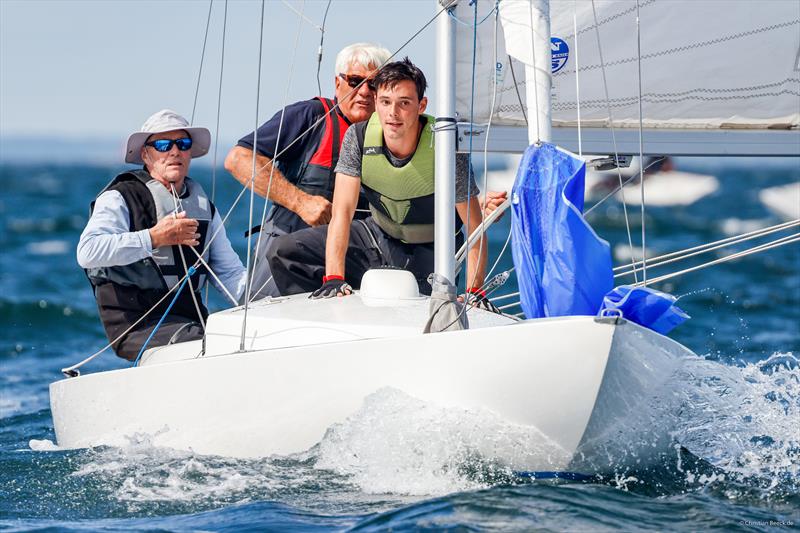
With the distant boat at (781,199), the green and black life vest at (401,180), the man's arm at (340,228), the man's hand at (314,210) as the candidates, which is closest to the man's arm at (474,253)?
the green and black life vest at (401,180)

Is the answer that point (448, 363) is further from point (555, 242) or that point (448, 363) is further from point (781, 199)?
point (781, 199)

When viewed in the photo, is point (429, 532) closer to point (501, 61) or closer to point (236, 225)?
point (501, 61)

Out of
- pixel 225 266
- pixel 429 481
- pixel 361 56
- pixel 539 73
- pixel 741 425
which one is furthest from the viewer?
pixel 225 266

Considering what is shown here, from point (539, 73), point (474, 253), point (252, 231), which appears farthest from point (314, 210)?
point (539, 73)

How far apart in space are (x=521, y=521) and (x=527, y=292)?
2.46 feet

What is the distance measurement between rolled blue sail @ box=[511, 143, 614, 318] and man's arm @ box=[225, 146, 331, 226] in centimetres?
152

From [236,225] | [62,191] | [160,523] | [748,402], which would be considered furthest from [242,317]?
[62,191]

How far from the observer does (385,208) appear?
4621mm

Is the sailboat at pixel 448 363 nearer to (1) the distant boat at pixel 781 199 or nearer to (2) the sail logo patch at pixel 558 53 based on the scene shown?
(2) the sail logo patch at pixel 558 53

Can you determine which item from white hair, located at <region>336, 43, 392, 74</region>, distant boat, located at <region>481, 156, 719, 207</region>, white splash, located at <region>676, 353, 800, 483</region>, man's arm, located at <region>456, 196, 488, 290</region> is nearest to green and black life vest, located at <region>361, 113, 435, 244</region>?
man's arm, located at <region>456, 196, 488, 290</region>

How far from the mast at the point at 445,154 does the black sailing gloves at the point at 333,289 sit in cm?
54

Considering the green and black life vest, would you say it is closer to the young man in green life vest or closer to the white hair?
the young man in green life vest

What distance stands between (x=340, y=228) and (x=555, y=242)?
1.08 meters

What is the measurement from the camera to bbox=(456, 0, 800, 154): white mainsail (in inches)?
178
